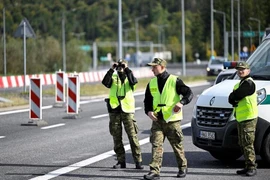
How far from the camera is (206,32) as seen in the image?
120812 millimetres

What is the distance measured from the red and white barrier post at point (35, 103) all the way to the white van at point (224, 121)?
8933 mm

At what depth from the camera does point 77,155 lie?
1547 centimetres

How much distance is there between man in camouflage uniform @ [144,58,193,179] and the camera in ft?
39.9

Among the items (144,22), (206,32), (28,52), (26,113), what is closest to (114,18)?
(144,22)

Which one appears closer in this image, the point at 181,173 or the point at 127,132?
the point at 181,173

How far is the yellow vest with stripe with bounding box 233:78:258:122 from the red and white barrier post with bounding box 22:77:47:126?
10158 millimetres

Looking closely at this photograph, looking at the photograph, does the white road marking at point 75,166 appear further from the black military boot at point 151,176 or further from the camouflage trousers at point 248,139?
the camouflage trousers at point 248,139

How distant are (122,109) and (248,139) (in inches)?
82.0

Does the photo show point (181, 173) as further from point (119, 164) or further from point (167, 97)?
point (119, 164)

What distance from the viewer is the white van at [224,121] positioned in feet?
43.3

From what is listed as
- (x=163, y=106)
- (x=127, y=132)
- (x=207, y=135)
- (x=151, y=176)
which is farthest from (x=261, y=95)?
(x=151, y=176)

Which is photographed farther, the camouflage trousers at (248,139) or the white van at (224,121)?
the white van at (224,121)

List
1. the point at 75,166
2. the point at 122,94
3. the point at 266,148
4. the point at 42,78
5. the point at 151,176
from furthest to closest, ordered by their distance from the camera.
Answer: the point at 42,78
the point at 75,166
the point at 122,94
the point at 266,148
the point at 151,176

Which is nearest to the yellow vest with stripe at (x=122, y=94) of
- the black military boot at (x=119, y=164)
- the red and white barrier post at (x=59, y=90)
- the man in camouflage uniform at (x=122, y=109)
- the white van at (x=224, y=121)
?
the man in camouflage uniform at (x=122, y=109)
